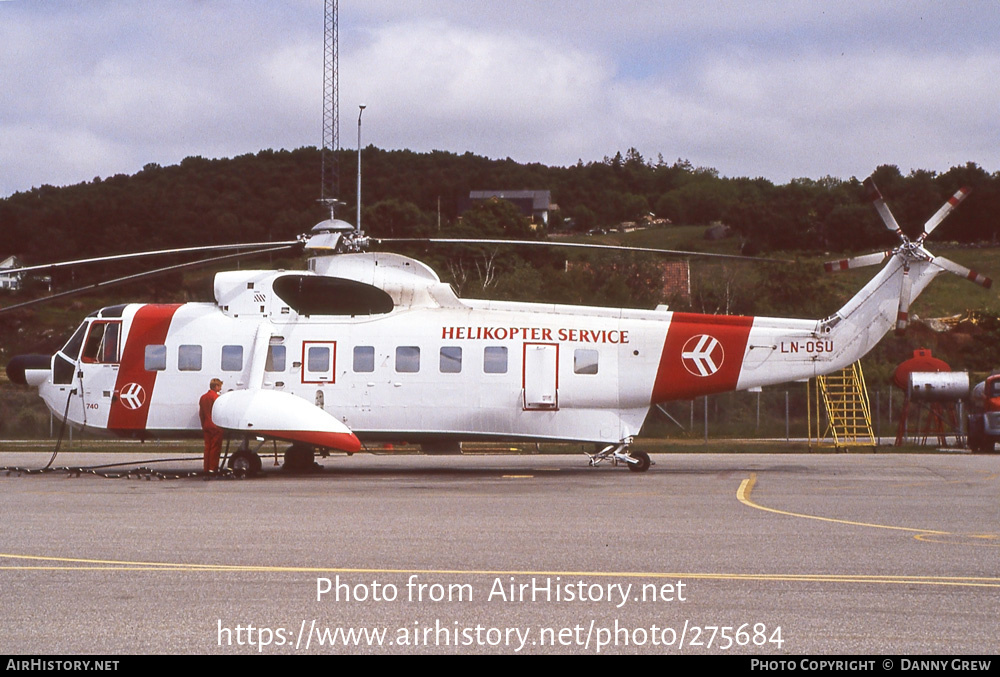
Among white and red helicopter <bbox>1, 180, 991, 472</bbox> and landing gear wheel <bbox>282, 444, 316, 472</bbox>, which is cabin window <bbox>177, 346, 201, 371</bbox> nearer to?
white and red helicopter <bbox>1, 180, 991, 472</bbox>

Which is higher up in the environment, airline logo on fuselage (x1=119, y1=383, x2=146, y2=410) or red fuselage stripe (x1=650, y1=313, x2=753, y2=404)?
red fuselage stripe (x1=650, y1=313, x2=753, y2=404)

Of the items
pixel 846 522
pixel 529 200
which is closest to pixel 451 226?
pixel 529 200

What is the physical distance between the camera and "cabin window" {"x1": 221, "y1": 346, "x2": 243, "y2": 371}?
20703mm

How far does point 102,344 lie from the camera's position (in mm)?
21156

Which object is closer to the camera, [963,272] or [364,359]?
[963,272]

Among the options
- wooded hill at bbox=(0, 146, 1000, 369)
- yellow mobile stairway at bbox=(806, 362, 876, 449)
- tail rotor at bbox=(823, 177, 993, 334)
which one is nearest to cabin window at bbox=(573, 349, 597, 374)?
tail rotor at bbox=(823, 177, 993, 334)

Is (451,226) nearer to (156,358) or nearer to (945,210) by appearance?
(156,358)

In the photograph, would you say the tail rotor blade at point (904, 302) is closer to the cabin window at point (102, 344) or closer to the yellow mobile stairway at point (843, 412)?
the yellow mobile stairway at point (843, 412)

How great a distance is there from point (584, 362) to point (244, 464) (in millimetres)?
6809

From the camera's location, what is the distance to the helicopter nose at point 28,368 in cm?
2164

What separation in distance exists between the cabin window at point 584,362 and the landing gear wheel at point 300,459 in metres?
5.75

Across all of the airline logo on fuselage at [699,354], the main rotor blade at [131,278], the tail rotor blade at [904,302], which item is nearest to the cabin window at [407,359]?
the main rotor blade at [131,278]

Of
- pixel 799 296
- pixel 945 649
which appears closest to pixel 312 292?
pixel 945 649

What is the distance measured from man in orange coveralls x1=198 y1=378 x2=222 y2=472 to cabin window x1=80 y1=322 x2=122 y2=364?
2.49 meters
